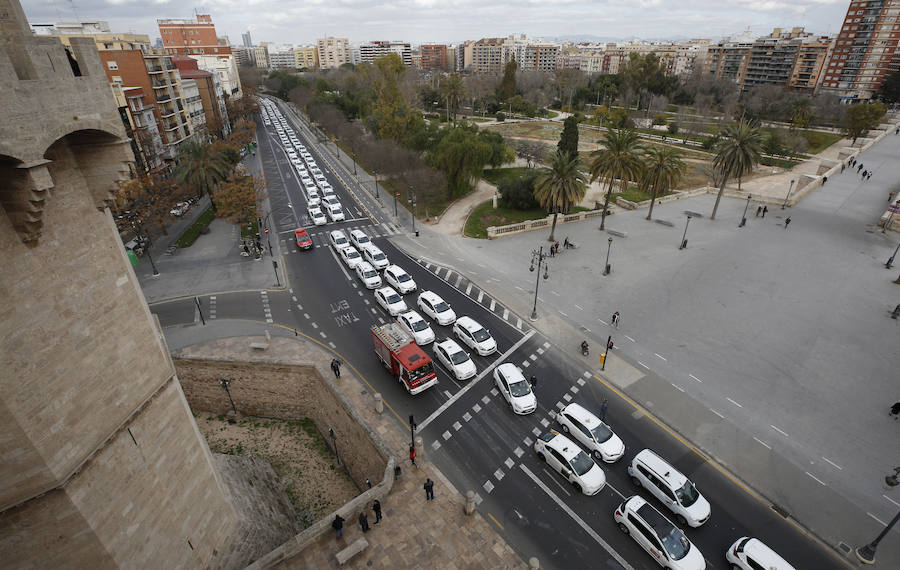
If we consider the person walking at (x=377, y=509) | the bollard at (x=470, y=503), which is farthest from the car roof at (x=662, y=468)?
the person walking at (x=377, y=509)

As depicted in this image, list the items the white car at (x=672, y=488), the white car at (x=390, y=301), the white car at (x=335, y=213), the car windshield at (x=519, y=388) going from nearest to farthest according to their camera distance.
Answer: the white car at (x=672, y=488) < the car windshield at (x=519, y=388) < the white car at (x=390, y=301) < the white car at (x=335, y=213)

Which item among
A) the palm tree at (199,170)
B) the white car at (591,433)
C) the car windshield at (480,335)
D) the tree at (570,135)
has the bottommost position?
the white car at (591,433)

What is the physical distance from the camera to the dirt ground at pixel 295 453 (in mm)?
21606

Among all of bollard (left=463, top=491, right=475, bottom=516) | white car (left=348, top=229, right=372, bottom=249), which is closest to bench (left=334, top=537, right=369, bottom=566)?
bollard (left=463, top=491, right=475, bottom=516)

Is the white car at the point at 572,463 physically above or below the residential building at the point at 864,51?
below

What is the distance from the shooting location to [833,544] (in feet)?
51.8

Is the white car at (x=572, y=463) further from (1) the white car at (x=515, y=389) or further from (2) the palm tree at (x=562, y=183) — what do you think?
(2) the palm tree at (x=562, y=183)

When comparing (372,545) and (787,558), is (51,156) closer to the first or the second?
(372,545)

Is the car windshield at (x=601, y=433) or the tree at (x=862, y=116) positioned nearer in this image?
the car windshield at (x=601, y=433)

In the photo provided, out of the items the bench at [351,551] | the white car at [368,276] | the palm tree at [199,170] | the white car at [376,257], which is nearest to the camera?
the bench at [351,551]

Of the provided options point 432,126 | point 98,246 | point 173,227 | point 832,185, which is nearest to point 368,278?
point 98,246

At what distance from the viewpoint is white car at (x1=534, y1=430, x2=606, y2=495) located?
691 inches

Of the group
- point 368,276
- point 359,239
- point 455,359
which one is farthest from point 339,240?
point 455,359

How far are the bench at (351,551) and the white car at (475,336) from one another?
12.5 metres
